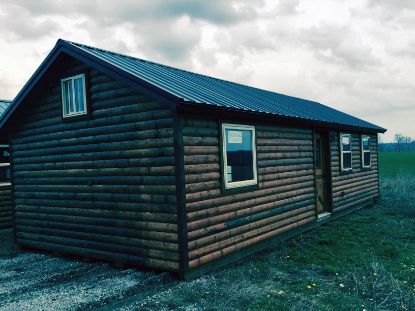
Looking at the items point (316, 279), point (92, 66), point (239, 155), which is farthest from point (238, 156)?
point (92, 66)

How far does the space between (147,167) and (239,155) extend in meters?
2.12

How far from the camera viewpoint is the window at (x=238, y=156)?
301 inches

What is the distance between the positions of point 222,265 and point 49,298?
10.7ft

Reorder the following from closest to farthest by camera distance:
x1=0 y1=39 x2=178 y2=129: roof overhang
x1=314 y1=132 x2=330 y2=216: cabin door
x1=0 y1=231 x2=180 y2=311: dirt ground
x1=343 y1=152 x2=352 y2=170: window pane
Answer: x1=0 y1=231 x2=180 y2=311: dirt ground < x1=0 y1=39 x2=178 y2=129: roof overhang < x1=314 y1=132 x2=330 y2=216: cabin door < x1=343 y1=152 x2=352 y2=170: window pane

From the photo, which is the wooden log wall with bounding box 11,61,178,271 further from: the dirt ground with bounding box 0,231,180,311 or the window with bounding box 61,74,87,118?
the dirt ground with bounding box 0,231,180,311

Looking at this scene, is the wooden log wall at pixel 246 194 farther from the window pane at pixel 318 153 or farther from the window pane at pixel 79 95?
the window pane at pixel 79 95

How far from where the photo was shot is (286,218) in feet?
32.0

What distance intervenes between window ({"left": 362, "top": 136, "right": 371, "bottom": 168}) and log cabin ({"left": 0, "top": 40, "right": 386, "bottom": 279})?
5538 mm

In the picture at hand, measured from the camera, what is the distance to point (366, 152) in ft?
52.3

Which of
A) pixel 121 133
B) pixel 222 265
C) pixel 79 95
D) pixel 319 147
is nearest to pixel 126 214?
pixel 121 133

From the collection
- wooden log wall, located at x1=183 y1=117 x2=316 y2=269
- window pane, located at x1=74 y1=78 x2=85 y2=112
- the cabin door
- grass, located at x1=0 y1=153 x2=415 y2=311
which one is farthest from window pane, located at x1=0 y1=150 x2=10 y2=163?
the cabin door

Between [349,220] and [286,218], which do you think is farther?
[349,220]

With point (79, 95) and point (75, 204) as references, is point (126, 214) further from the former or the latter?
point (79, 95)

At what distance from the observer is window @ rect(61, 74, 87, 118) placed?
833 cm
